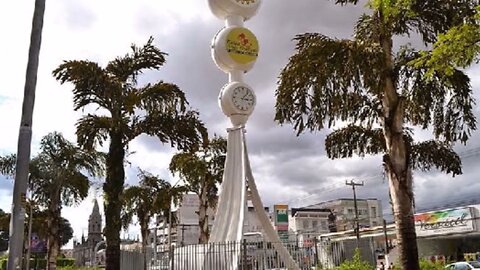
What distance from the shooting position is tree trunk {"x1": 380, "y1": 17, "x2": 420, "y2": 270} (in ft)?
43.2

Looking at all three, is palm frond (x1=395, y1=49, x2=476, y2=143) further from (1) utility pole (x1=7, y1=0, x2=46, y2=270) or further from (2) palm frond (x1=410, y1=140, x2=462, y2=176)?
(1) utility pole (x1=7, y1=0, x2=46, y2=270)

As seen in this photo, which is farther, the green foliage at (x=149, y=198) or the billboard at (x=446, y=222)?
the billboard at (x=446, y=222)

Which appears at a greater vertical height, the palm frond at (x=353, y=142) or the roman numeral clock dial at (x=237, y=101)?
the roman numeral clock dial at (x=237, y=101)

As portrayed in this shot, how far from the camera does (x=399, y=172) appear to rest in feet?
43.9

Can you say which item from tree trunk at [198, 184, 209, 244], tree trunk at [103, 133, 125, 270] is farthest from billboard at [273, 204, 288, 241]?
tree trunk at [103, 133, 125, 270]

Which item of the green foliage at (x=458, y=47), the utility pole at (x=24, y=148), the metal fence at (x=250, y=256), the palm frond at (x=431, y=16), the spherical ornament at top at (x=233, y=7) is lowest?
the metal fence at (x=250, y=256)

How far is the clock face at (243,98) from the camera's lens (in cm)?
1775

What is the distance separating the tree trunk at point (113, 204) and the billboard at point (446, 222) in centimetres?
2976

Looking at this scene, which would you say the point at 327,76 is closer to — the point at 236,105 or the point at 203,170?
the point at 236,105

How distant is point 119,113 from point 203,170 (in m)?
10.7

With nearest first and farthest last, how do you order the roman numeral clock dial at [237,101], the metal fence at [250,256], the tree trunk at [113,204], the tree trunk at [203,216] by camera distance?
the metal fence at [250,256] < the tree trunk at [113,204] < the roman numeral clock dial at [237,101] < the tree trunk at [203,216]

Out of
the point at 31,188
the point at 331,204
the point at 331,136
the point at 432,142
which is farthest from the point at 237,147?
the point at 331,204

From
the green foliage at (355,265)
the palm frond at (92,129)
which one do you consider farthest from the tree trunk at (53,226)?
the green foliage at (355,265)

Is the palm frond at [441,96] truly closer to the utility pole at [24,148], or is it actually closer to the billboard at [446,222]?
the utility pole at [24,148]
